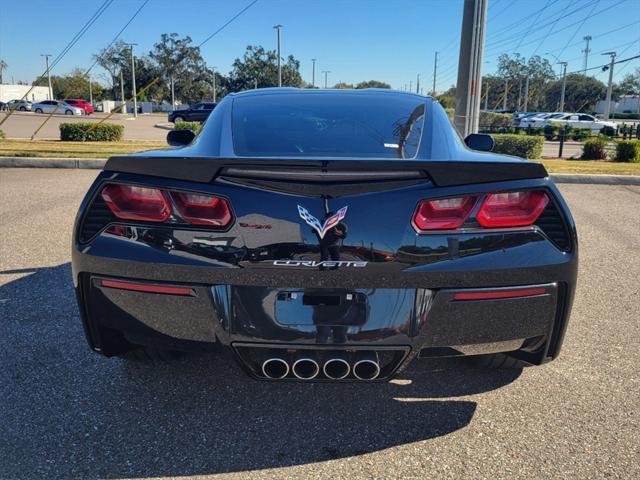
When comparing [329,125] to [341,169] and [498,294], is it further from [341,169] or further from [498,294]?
[498,294]

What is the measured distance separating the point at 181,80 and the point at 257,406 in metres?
98.7

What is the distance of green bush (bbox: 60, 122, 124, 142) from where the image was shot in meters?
17.8

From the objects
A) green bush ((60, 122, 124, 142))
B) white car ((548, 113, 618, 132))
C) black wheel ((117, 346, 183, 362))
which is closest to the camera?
black wheel ((117, 346, 183, 362))

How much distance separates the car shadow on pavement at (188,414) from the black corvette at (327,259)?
0.92 feet

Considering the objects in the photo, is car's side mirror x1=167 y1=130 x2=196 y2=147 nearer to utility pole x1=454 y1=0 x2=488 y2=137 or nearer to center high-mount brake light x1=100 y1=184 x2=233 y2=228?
center high-mount brake light x1=100 y1=184 x2=233 y2=228

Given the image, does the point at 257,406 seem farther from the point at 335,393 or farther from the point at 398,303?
the point at 398,303

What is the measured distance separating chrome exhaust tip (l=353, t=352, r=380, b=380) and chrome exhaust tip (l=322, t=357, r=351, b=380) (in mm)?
35

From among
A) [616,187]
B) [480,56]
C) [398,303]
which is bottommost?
[616,187]

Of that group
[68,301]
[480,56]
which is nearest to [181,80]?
[480,56]

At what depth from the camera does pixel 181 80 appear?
310 feet

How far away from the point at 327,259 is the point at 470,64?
1135cm

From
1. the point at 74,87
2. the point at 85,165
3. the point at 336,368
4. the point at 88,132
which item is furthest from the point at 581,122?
the point at 74,87

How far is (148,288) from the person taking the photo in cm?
216

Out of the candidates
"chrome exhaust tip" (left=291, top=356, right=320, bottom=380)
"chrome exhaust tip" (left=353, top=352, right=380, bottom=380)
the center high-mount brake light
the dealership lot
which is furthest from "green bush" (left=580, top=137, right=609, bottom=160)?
the center high-mount brake light
